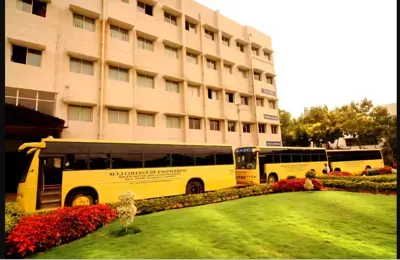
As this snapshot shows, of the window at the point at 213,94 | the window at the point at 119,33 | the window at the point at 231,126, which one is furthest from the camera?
the window at the point at 231,126

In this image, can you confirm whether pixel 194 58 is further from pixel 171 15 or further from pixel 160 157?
pixel 160 157

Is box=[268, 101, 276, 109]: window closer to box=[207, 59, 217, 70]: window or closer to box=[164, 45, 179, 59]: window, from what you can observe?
box=[207, 59, 217, 70]: window

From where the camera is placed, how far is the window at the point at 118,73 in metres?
18.8

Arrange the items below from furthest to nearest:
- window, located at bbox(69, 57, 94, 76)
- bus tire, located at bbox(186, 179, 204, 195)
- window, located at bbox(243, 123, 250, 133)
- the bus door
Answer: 1. window, located at bbox(243, 123, 250, 133)
2. window, located at bbox(69, 57, 94, 76)
3. bus tire, located at bbox(186, 179, 204, 195)
4. the bus door

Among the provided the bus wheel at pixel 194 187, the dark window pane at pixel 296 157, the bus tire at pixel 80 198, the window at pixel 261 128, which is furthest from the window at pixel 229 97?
the bus tire at pixel 80 198

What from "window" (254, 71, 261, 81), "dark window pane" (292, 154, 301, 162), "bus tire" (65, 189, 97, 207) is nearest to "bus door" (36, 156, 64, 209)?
"bus tire" (65, 189, 97, 207)

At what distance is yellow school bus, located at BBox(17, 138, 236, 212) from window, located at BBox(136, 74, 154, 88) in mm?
8446

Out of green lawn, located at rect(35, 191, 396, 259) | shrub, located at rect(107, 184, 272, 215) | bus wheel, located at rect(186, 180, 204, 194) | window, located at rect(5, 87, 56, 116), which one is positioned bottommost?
green lawn, located at rect(35, 191, 396, 259)

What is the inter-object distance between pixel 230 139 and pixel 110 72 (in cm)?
1320

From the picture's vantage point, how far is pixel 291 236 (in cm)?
700

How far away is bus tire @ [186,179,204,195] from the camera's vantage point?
46.3 feet

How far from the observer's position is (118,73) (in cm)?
1920

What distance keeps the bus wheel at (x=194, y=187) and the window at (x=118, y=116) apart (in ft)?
25.6

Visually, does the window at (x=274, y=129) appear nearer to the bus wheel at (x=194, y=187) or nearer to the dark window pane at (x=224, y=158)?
the dark window pane at (x=224, y=158)
